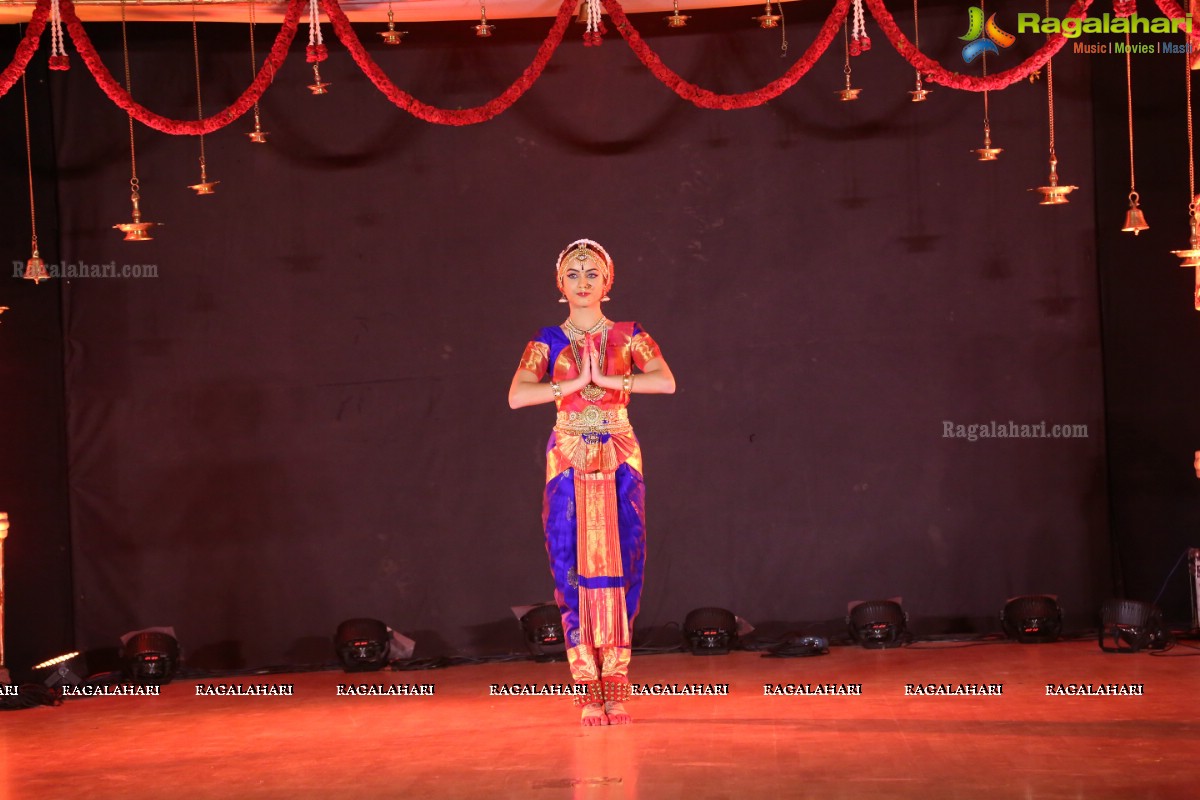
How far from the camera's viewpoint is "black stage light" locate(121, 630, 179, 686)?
6.77 m

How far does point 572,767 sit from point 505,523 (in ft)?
9.64

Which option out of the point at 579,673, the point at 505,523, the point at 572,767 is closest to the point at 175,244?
the point at 505,523

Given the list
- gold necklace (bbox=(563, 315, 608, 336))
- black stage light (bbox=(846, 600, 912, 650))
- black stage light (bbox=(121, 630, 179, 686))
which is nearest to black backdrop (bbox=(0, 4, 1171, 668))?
black stage light (bbox=(846, 600, 912, 650))

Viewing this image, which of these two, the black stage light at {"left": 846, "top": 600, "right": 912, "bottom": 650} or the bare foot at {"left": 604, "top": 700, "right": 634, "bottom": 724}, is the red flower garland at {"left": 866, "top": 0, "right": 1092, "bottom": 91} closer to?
the black stage light at {"left": 846, "top": 600, "right": 912, "bottom": 650}

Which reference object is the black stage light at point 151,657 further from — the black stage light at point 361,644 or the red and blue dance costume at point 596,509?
the red and blue dance costume at point 596,509

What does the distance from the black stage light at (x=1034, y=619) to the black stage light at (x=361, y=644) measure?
330cm

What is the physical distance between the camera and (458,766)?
15.2 ft

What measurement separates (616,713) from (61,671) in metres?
3.05

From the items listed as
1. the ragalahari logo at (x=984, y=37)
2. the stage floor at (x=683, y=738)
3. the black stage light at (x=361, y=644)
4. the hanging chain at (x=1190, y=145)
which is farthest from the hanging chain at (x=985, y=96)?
the black stage light at (x=361, y=644)

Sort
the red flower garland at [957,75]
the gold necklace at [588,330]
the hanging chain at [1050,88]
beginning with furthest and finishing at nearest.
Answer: the hanging chain at [1050,88]
the red flower garland at [957,75]
the gold necklace at [588,330]

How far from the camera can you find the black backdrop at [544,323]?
288 inches

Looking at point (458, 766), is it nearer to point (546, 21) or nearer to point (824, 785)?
point (824, 785)

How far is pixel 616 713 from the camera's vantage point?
5.27 m

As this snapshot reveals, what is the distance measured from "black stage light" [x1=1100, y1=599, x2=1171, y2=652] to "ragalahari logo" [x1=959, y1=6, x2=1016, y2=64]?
3.01 meters
